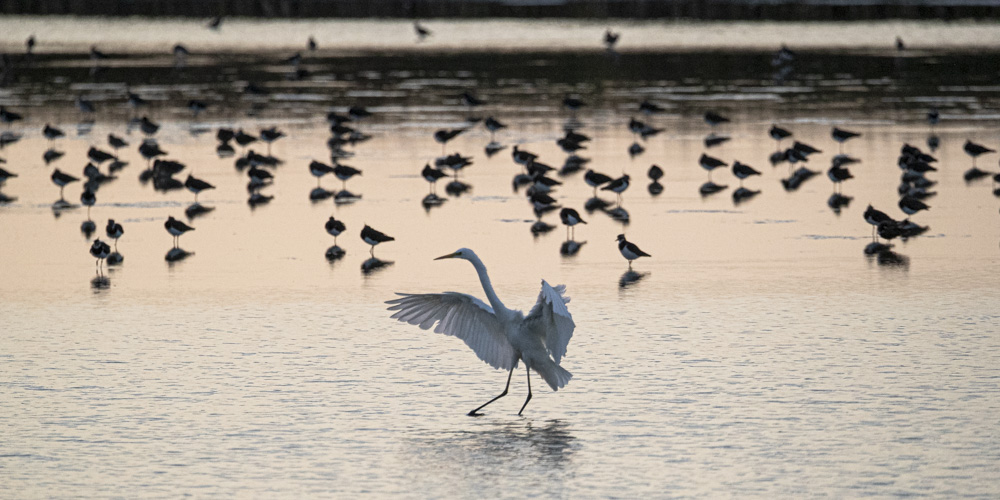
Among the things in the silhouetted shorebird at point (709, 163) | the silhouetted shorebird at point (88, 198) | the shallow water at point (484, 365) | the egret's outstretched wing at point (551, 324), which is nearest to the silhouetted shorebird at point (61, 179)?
the shallow water at point (484, 365)

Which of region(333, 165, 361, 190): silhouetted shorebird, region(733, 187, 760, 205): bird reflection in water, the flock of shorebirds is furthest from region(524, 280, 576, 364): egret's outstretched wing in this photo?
region(333, 165, 361, 190): silhouetted shorebird

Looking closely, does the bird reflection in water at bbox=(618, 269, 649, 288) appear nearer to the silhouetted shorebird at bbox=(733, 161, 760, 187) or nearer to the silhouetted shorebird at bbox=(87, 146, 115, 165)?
the silhouetted shorebird at bbox=(733, 161, 760, 187)

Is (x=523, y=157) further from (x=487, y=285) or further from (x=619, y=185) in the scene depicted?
(x=487, y=285)

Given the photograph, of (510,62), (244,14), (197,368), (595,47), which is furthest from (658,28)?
(197,368)

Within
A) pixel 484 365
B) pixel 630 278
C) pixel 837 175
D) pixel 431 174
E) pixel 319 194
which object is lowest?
pixel 484 365

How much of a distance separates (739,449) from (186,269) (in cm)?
817

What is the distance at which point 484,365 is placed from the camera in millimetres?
11320

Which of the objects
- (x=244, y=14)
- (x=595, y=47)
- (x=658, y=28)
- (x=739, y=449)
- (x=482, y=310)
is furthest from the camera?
(x=244, y=14)

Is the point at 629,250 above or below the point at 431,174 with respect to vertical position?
below

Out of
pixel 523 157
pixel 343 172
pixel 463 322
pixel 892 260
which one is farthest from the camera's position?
pixel 523 157

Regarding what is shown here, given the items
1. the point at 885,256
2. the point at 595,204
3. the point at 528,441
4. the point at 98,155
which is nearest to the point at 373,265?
the point at 595,204

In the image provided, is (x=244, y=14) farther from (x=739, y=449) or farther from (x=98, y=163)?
(x=739, y=449)

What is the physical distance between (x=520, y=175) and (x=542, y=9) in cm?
5716

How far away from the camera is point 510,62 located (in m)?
44.8
